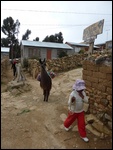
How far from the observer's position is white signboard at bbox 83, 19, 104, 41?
566 cm

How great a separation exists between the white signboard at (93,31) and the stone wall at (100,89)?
1294 mm

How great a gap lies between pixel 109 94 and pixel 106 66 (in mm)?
670

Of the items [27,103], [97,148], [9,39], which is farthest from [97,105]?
[9,39]

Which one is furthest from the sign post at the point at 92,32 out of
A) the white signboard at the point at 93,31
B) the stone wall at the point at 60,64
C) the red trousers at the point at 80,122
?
the stone wall at the point at 60,64

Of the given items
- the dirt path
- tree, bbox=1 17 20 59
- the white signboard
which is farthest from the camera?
tree, bbox=1 17 20 59

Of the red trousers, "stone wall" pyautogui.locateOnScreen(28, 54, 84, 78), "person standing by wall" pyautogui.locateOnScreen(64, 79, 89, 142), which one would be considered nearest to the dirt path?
the red trousers

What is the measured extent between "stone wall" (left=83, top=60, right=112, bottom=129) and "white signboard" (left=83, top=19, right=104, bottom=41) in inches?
51.0

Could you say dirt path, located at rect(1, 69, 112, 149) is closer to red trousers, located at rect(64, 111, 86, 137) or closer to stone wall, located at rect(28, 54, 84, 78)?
red trousers, located at rect(64, 111, 86, 137)

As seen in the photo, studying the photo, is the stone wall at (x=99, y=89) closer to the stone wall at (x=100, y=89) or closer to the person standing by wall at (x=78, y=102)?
the stone wall at (x=100, y=89)

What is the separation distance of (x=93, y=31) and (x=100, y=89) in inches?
92.9

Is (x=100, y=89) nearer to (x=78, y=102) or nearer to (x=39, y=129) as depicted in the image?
(x=78, y=102)

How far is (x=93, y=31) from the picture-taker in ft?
20.0

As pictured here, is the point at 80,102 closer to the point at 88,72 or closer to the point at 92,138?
the point at 92,138

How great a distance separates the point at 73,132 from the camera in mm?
4398
